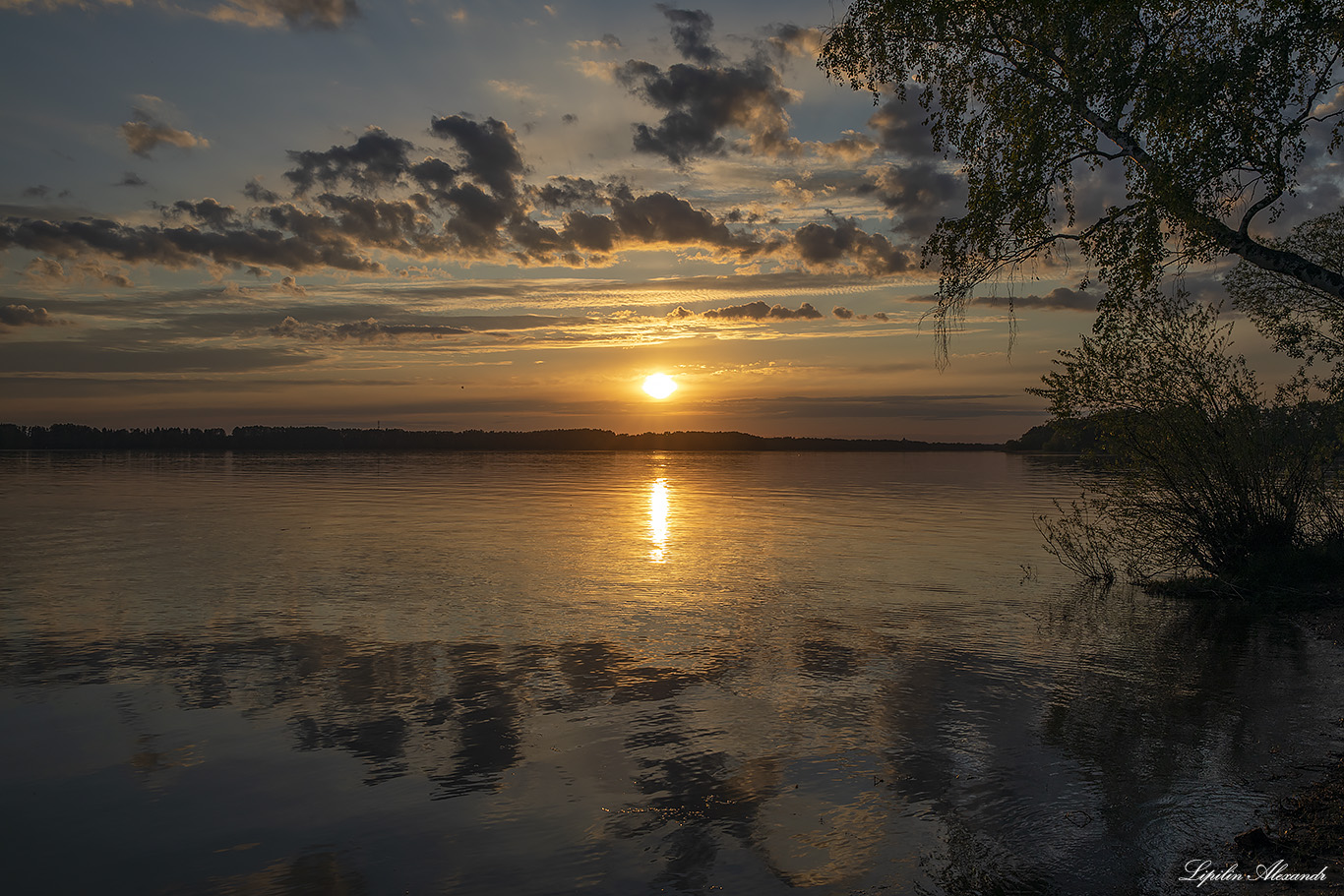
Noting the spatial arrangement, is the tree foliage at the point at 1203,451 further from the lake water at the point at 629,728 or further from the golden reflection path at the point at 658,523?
the golden reflection path at the point at 658,523

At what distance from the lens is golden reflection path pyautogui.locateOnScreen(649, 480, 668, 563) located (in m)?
29.8

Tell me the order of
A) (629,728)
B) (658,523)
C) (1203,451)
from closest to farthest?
(629,728)
(1203,451)
(658,523)

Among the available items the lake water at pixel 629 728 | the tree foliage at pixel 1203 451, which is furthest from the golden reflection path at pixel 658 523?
the tree foliage at pixel 1203 451

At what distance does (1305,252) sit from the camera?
20.8 metres

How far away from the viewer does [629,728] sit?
1165 cm

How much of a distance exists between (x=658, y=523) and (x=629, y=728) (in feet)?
95.3

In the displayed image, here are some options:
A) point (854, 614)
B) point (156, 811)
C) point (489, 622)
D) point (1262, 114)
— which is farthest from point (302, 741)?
point (1262, 114)

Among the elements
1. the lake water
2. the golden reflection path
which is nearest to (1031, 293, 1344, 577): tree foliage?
the lake water

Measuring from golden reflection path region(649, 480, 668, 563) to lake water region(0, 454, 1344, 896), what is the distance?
11.9 ft

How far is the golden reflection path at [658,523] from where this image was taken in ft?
97.7

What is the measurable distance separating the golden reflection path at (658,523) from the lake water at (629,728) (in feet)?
11.9

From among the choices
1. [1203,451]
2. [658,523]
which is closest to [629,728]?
[1203,451]

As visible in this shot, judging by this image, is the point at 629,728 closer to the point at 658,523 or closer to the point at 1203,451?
the point at 1203,451

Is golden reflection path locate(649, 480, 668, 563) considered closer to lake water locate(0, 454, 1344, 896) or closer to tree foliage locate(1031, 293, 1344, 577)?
lake water locate(0, 454, 1344, 896)
